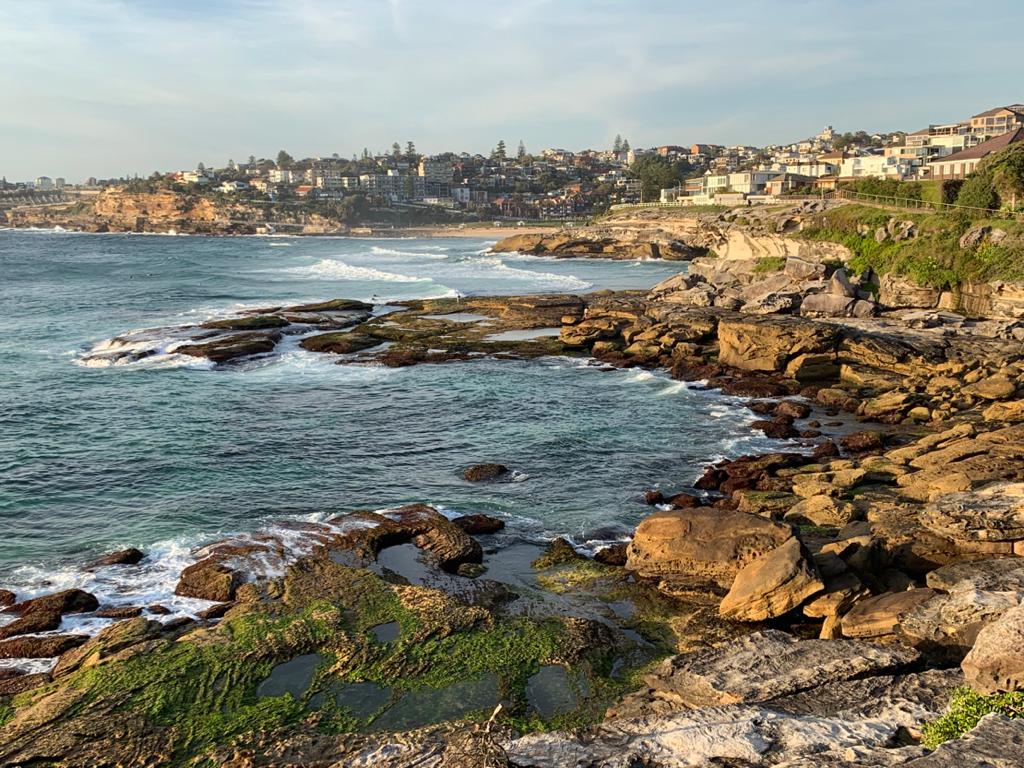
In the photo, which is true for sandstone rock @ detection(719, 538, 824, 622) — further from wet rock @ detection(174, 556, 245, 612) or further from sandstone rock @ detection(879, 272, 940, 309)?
sandstone rock @ detection(879, 272, 940, 309)

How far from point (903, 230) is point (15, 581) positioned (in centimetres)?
4687

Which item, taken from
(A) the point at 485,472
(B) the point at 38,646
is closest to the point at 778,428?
(A) the point at 485,472

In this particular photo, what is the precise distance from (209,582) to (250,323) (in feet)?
106

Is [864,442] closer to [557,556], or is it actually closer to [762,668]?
[557,556]

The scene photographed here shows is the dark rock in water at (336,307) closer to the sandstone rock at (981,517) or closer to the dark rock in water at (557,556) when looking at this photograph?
the dark rock in water at (557,556)

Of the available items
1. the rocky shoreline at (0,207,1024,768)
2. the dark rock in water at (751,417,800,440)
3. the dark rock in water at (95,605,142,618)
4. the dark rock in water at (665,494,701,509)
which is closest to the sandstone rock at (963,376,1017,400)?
the rocky shoreline at (0,207,1024,768)

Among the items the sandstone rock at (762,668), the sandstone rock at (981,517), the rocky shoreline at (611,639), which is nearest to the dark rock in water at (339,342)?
the rocky shoreline at (611,639)

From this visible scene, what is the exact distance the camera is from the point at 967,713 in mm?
9633

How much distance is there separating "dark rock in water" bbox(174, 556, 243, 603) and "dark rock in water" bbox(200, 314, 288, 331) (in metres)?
30.6

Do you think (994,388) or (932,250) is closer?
(994,388)

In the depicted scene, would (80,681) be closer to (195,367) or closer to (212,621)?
(212,621)

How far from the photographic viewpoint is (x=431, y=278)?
3127 inches

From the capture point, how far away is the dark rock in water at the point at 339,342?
42.8 meters

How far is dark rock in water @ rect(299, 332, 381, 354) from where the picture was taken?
140 feet
